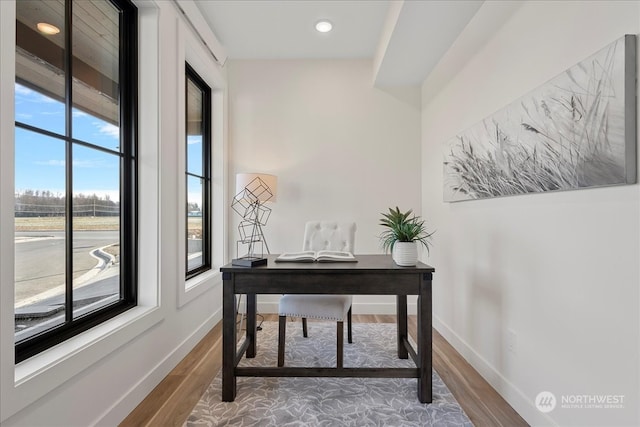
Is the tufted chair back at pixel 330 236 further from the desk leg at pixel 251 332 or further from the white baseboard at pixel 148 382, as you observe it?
the white baseboard at pixel 148 382

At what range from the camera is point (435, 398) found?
6.10 ft

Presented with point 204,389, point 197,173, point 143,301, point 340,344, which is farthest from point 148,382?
point 197,173

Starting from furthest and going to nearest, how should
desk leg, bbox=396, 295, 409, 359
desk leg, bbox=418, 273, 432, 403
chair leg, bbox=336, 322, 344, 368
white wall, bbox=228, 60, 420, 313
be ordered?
1. white wall, bbox=228, 60, 420, 313
2. desk leg, bbox=396, 295, 409, 359
3. chair leg, bbox=336, 322, 344, 368
4. desk leg, bbox=418, 273, 432, 403

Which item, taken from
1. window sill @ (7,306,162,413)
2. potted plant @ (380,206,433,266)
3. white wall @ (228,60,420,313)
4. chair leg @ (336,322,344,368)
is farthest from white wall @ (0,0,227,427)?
potted plant @ (380,206,433,266)

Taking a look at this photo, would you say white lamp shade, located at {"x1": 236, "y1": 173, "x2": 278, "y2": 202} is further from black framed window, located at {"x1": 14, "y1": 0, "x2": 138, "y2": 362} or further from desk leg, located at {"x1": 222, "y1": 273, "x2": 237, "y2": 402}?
desk leg, located at {"x1": 222, "y1": 273, "x2": 237, "y2": 402}

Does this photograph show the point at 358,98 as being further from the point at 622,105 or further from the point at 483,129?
the point at 622,105

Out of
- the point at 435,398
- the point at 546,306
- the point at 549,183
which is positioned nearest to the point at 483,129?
the point at 549,183

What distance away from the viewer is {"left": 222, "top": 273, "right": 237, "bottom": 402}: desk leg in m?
1.83

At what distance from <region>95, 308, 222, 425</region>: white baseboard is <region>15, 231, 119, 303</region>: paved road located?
68cm

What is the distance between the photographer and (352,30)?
9.59ft

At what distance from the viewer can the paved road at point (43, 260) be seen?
1283mm

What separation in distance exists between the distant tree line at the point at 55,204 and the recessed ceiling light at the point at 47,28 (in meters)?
0.70

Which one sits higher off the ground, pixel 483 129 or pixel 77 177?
pixel 483 129

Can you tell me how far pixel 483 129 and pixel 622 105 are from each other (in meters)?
0.95
